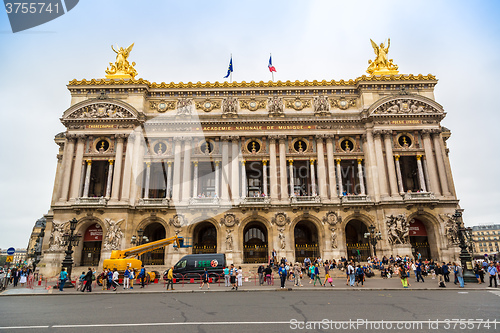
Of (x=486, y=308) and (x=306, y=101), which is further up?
(x=306, y=101)

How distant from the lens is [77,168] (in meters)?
39.5

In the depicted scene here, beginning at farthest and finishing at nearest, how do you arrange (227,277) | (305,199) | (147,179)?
(147,179) < (305,199) < (227,277)

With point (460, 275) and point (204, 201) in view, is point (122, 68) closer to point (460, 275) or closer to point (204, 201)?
point (204, 201)

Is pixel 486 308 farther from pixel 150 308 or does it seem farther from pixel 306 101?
pixel 306 101

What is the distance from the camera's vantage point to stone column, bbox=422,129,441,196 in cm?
3847

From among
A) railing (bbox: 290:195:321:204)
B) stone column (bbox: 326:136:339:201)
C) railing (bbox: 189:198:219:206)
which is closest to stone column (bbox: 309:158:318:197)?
railing (bbox: 290:195:321:204)

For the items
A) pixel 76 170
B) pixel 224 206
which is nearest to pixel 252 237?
pixel 224 206

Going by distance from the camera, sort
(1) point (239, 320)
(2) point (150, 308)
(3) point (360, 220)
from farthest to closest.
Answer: (3) point (360, 220) → (2) point (150, 308) → (1) point (239, 320)

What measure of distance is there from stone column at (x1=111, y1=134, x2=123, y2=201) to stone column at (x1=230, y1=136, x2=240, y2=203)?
13.3m

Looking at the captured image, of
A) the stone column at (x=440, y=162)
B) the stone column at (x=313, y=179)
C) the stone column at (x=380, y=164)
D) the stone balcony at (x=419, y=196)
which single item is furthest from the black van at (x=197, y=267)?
the stone column at (x=440, y=162)

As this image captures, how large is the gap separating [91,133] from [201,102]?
1401cm

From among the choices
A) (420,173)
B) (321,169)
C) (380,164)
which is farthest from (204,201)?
(420,173)

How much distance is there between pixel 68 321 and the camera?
11.5 m

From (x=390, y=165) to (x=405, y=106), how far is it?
791 cm
